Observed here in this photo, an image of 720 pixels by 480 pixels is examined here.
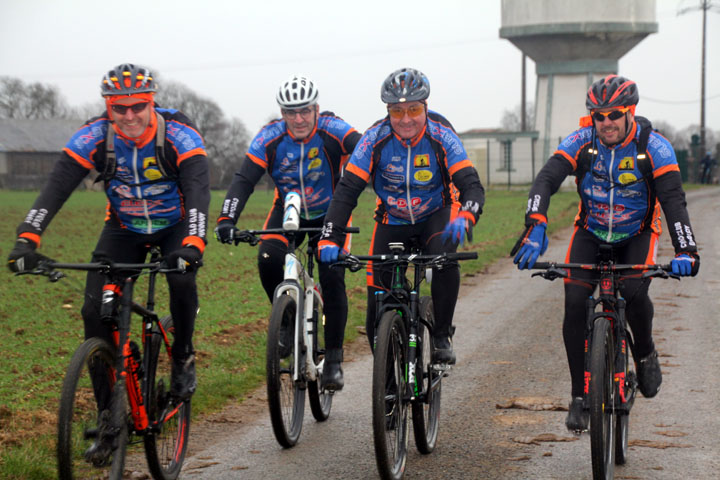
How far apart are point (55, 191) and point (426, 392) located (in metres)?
2.43

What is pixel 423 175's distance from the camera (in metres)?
6.43

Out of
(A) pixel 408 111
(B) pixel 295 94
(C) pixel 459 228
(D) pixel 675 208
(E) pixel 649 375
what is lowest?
(E) pixel 649 375

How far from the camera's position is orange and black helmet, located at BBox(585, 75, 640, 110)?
567 centimetres

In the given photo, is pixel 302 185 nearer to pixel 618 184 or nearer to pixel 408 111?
pixel 408 111

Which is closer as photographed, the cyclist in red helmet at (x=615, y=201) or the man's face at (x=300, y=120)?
the cyclist in red helmet at (x=615, y=201)

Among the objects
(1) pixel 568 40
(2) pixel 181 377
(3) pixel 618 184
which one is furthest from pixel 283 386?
(1) pixel 568 40

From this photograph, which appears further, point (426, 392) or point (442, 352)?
point (442, 352)

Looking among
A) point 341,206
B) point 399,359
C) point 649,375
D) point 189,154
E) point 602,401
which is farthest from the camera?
point 341,206

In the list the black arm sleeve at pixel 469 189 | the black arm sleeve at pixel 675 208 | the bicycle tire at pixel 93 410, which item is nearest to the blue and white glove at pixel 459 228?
the black arm sleeve at pixel 469 189

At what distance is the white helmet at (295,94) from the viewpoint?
686 centimetres

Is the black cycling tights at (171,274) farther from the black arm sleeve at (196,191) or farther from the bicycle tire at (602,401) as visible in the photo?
the bicycle tire at (602,401)

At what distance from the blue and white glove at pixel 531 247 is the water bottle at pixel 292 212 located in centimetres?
166

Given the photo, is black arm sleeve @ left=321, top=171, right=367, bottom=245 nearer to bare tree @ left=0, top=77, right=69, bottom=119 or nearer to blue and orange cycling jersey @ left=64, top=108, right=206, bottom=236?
blue and orange cycling jersey @ left=64, top=108, right=206, bottom=236

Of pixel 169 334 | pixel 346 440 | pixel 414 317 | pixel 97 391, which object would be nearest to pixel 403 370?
pixel 414 317
